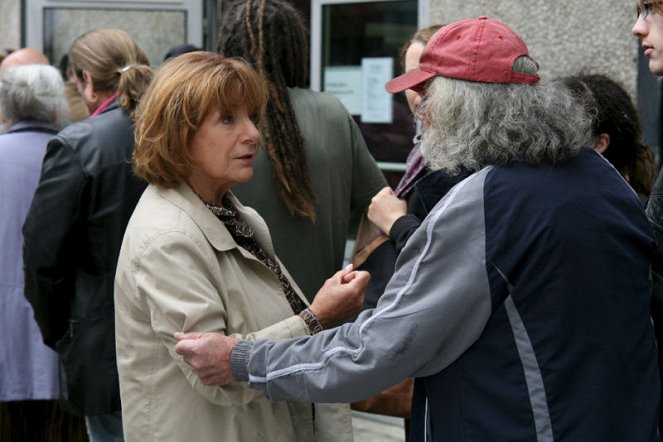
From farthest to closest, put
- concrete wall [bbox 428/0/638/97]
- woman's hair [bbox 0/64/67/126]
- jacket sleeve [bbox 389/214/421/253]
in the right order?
concrete wall [bbox 428/0/638/97], woman's hair [bbox 0/64/67/126], jacket sleeve [bbox 389/214/421/253]

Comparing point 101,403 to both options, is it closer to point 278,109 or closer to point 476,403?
point 278,109

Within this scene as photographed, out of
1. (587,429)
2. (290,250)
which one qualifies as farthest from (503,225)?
(290,250)

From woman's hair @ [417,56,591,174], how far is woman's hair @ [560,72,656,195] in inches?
35.4

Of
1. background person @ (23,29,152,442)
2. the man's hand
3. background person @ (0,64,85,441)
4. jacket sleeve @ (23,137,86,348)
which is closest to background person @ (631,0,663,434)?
the man's hand

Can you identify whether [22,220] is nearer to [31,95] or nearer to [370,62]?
[31,95]

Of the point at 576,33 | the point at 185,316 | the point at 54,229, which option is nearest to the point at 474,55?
the point at 185,316

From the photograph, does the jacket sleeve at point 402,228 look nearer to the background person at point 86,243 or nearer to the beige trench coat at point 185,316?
the beige trench coat at point 185,316

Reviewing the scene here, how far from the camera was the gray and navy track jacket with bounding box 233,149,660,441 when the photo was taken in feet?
6.28

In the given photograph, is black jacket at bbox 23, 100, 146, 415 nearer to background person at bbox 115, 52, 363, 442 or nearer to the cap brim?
background person at bbox 115, 52, 363, 442

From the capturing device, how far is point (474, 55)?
6.79 ft

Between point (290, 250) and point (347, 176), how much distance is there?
1.14ft

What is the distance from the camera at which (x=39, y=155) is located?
13.3ft

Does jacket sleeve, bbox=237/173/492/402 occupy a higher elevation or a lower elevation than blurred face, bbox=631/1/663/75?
lower

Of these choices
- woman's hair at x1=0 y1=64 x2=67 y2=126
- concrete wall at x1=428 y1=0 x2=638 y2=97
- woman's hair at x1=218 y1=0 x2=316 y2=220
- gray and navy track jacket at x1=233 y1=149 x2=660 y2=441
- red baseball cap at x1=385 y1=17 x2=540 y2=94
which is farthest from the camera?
concrete wall at x1=428 y1=0 x2=638 y2=97
